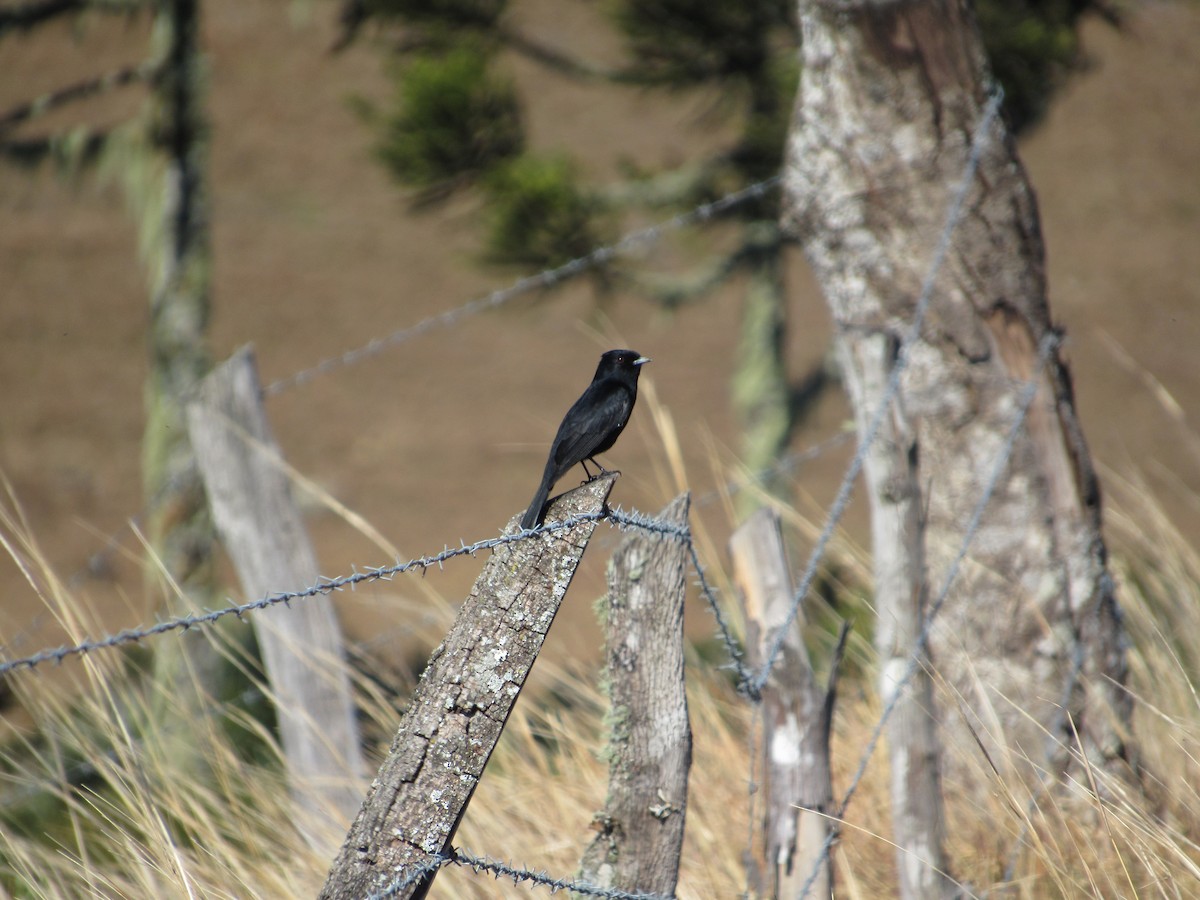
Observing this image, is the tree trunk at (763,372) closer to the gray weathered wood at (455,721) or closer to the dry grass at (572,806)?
the dry grass at (572,806)

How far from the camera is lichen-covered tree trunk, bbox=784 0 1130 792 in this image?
8.36 ft

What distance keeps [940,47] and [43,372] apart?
8.50 m

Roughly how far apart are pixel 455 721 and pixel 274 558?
152cm

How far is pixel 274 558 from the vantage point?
2.70 meters

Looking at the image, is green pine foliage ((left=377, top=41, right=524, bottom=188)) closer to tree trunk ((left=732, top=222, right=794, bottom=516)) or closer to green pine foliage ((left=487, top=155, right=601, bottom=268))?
green pine foliage ((left=487, top=155, right=601, bottom=268))

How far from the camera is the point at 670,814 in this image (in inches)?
66.1

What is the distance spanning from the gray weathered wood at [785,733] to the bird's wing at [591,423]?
0.52 meters

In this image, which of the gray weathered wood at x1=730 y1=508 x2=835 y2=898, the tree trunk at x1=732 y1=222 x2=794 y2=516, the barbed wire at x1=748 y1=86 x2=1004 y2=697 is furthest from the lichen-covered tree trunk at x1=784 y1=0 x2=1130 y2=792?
the tree trunk at x1=732 y1=222 x2=794 y2=516

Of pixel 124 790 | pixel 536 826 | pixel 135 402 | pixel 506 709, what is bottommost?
pixel 135 402

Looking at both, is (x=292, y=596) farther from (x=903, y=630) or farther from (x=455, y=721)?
(x=903, y=630)

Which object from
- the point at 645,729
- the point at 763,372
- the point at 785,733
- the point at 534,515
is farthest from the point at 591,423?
the point at 763,372

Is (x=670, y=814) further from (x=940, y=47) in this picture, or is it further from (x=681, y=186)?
(x=681, y=186)

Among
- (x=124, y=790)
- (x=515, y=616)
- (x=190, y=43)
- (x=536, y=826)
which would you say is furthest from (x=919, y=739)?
(x=190, y=43)

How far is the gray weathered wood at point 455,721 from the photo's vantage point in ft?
4.26
